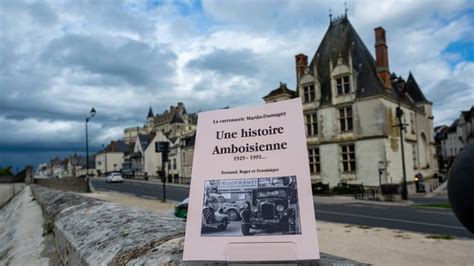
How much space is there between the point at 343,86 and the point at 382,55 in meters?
4.35

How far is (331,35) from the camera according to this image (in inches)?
1337

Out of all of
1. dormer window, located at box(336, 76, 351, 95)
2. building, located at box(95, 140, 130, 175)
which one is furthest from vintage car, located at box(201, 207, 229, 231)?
building, located at box(95, 140, 130, 175)

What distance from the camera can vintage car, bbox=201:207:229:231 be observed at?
6.02 ft

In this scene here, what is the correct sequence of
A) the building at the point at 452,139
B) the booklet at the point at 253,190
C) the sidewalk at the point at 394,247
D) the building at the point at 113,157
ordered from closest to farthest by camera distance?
the booklet at the point at 253,190, the sidewalk at the point at 394,247, the building at the point at 452,139, the building at the point at 113,157

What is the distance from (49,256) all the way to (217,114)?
306 centimetres

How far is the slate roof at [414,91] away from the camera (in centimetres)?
4122

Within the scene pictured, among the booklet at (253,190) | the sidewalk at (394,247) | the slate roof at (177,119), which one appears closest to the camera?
the booklet at (253,190)

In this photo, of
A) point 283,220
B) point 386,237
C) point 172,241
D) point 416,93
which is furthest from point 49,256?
point 416,93

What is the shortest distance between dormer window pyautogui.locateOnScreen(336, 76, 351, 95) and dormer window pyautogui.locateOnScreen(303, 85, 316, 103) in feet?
9.31

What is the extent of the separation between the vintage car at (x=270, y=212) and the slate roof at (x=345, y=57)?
28471mm

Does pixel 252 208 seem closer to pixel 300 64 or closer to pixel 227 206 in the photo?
pixel 227 206

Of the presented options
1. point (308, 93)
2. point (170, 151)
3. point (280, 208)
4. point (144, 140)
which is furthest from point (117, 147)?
point (280, 208)

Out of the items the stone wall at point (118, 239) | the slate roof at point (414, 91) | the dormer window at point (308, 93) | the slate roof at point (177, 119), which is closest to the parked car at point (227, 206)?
the stone wall at point (118, 239)

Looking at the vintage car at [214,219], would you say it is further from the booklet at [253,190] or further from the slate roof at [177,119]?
the slate roof at [177,119]
